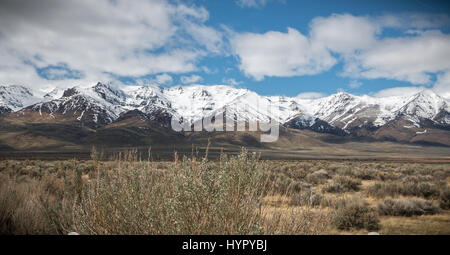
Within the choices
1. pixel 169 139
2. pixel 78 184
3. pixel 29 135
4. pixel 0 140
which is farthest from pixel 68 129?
pixel 78 184

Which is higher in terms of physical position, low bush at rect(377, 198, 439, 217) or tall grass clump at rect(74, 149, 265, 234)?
tall grass clump at rect(74, 149, 265, 234)

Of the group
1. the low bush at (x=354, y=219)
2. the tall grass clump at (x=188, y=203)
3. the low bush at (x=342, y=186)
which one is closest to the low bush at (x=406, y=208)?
the low bush at (x=354, y=219)

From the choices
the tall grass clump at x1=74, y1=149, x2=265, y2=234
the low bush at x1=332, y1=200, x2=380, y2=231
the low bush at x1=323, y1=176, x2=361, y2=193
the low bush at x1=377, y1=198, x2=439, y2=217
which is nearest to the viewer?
the tall grass clump at x1=74, y1=149, x2=265, y2=234

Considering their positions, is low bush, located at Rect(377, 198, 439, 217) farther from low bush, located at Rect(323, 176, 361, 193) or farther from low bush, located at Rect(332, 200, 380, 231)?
low bush, located at Rect(323, 176, 361, 193)

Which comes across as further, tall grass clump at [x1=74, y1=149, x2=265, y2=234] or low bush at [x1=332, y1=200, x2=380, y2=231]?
low bush at [x1=332, y1=200, x2=380, y2=231]

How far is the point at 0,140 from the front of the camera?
11412cm

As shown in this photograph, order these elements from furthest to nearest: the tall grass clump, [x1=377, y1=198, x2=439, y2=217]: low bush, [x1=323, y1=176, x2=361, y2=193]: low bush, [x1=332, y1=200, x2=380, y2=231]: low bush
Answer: [x1=323, y1=176, x2=361, y2=193]: low bush < [x1=377, y1=198, x2=439, y2=217]: low bush < [x1=332, y1=200, x2=380, y2=231]: low bush < the tall grass clump

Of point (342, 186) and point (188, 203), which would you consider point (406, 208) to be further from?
point (188, 203)

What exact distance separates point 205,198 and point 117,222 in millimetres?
1619

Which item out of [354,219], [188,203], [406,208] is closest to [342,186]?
[406,208]

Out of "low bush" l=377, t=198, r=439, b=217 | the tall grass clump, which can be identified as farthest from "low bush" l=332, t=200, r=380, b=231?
the tall grass clump

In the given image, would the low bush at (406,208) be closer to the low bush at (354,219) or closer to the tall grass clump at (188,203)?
the low bush at (354,219)

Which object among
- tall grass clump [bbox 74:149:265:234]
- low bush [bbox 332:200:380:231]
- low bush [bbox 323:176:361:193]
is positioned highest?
tall grass clump [bbox 74:149:265:234]
